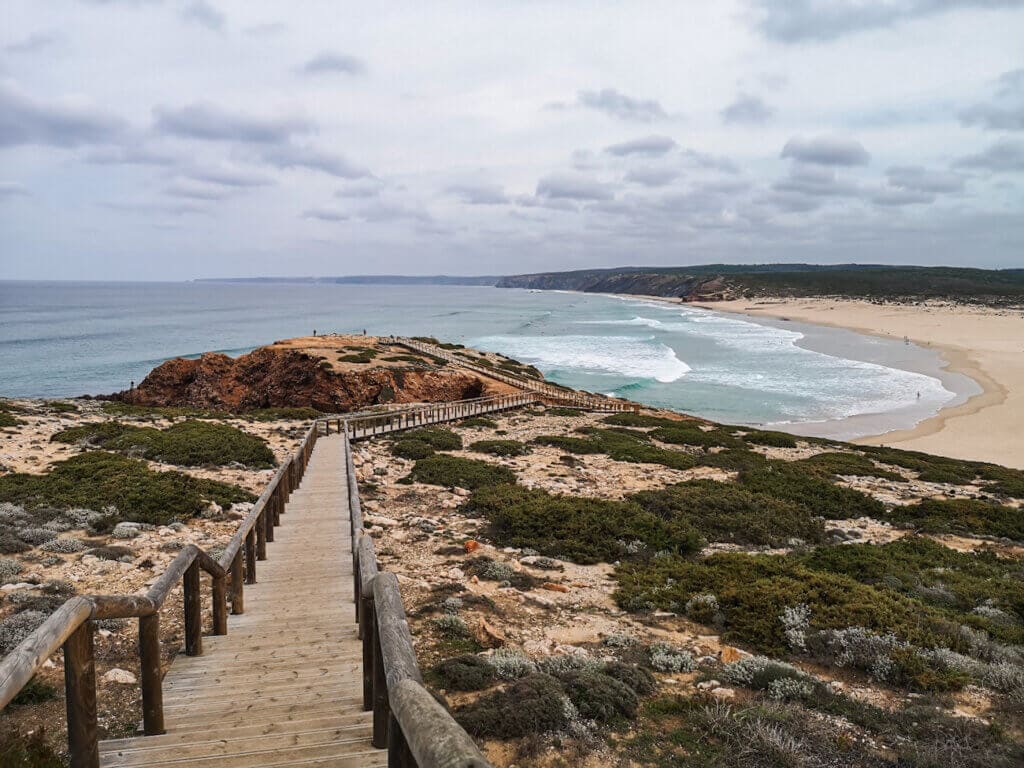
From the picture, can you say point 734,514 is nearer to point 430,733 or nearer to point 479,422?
point 430,733

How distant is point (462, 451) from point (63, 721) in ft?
51.4

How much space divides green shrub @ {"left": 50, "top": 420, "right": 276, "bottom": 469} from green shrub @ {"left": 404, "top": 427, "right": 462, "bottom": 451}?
219 inches

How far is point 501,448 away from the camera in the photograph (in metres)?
20.1

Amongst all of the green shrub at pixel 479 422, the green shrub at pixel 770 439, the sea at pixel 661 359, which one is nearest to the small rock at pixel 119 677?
the green shrub at pixel 479 422

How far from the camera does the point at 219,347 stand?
76.1 meters

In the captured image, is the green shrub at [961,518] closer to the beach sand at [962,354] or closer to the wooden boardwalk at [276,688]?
the wooden boardwalk at [276,688]

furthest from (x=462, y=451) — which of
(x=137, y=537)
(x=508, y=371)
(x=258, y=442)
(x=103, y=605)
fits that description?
(x=508, y=371)

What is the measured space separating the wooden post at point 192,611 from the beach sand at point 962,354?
31553 mm

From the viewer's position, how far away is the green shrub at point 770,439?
2438 cm

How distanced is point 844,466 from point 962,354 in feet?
178

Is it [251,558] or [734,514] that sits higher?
[251,558]

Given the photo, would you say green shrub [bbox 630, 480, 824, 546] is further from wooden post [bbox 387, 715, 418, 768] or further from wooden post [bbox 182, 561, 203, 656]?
wooden post [bbox 387, 715, 418, 768]

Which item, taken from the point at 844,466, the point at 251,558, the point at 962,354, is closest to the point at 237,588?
the point at 251,558

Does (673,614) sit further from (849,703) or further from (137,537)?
(137,537)
